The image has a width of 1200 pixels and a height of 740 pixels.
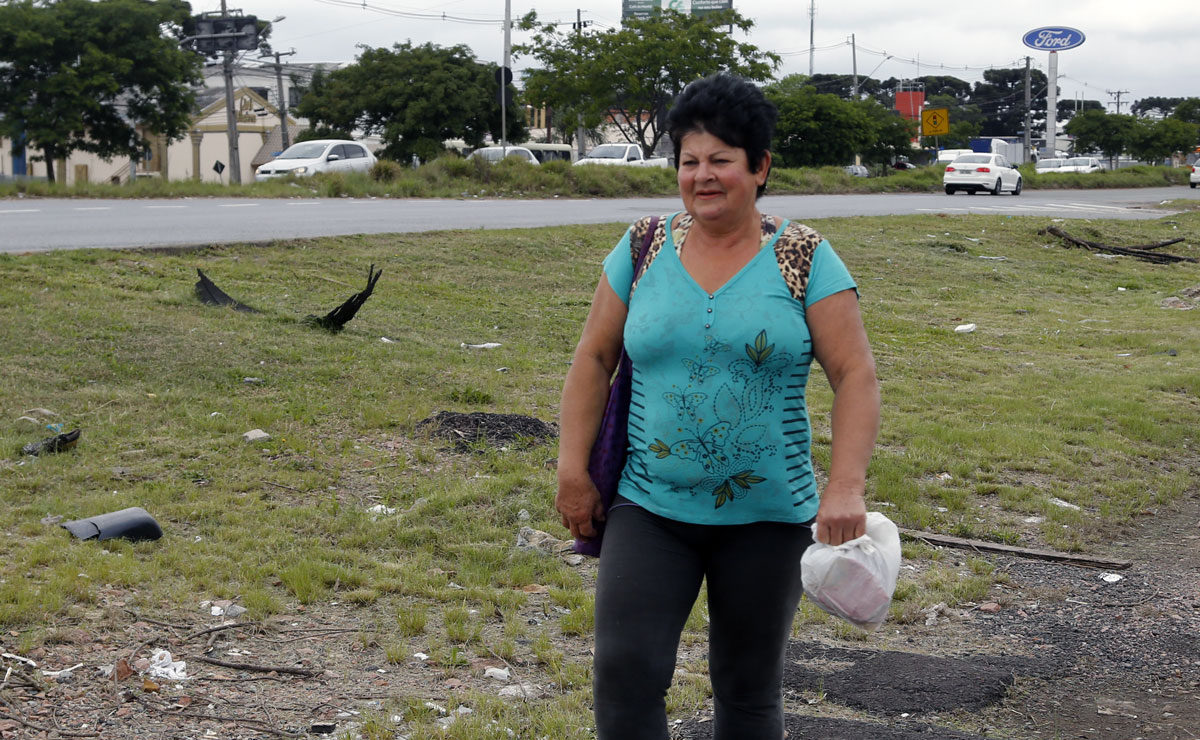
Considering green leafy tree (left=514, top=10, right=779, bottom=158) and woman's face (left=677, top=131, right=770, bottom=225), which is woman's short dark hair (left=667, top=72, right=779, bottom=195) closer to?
woman's face (left=677, top=131, right=770, bottom=225)

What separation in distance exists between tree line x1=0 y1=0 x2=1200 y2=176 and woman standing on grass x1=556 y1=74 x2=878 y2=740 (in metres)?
28.1

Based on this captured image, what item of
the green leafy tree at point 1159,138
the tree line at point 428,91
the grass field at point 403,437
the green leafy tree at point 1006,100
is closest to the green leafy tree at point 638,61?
the tree line at point 428,91

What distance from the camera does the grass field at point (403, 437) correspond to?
181 inches

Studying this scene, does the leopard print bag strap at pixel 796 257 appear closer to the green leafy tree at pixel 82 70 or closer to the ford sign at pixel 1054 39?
the green leafy tree at pixel 82 70

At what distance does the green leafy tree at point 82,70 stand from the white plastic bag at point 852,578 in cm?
4128

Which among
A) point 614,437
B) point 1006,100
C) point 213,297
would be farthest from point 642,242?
point 1006,100

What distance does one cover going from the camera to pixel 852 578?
8.42 ft

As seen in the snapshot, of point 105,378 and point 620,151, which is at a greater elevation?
point 620,151

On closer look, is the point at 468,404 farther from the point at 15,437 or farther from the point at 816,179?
the point at 816,179

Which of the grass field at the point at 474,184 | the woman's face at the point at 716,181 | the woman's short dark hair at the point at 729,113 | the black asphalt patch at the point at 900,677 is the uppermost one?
the grass field at the point at 474,184

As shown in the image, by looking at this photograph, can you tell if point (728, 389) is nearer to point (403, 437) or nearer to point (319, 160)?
point (403, 437)

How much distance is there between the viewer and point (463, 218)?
17859 mm

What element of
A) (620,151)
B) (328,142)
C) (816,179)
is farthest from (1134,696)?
(620,151)

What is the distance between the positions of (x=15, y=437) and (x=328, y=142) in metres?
25.2
